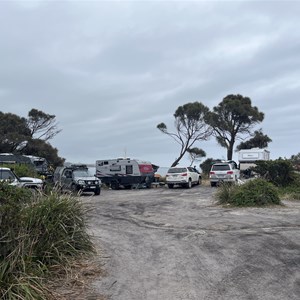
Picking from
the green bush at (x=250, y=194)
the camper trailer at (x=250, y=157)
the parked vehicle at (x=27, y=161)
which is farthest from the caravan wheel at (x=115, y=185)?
the green bush at (x=250, y=194)

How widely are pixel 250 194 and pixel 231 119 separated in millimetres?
30968

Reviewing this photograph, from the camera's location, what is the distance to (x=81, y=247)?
7.73 meters

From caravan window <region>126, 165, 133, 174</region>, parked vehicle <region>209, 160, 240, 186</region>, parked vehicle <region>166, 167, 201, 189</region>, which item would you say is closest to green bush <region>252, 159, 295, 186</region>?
parked vehicle <region>209, 160, 240, 186</region>

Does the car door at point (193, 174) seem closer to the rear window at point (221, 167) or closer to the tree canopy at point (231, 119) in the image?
the rear window at point (221, 167)

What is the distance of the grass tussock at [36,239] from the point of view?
5.33 metres

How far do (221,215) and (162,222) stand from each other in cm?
277

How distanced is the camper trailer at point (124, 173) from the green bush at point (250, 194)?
14.0 meters

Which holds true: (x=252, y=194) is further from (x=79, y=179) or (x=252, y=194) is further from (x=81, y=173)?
A: (x=81, y=173)

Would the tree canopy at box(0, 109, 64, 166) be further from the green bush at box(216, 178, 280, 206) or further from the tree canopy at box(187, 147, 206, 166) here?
the green bush at box(216, 178, 280, 206)

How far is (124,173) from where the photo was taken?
107ft

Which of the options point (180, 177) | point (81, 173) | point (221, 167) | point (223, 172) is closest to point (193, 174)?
point (180, 177)

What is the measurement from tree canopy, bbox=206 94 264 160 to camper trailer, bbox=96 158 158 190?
1715 centimetres

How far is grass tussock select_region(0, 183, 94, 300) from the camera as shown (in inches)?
210

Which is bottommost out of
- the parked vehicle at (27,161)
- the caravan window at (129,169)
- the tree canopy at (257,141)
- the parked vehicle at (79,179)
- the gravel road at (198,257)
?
the gravel road at (198,257)
